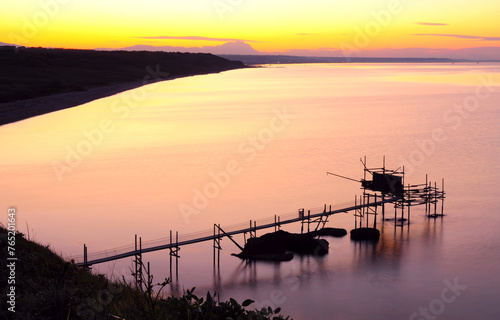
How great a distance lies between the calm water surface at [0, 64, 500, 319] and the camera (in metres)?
23.4

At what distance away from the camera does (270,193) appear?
1505 inches

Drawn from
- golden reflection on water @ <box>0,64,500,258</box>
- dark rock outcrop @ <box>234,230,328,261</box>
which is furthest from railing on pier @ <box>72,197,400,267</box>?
golden reflection on water @ <box>0,64,500,258</box>

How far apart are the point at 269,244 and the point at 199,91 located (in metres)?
108

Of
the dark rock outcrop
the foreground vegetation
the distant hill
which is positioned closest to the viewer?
the foreground vegetation

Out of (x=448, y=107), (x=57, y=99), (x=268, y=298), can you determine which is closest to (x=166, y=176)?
(x=268, y=298)

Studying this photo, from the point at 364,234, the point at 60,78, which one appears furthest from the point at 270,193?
the point at 60,78

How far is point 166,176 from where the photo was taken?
43531 mm

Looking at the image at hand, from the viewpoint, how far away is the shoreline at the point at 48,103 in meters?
71.6

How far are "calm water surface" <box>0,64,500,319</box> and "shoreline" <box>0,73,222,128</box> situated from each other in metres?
2.47

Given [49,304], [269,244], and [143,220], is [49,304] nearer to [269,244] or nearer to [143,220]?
[269,244]

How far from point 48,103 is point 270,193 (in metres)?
58.2

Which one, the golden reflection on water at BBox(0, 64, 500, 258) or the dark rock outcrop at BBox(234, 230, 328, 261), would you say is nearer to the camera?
the dark rock outcrop at BBox(234, 230, 328, 261)

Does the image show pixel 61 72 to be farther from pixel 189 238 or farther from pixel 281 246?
pixel 281 246

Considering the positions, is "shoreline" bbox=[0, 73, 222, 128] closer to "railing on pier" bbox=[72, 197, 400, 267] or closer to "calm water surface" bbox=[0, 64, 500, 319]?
"calm water surface" bbox=[0, 64, 500, 319]
